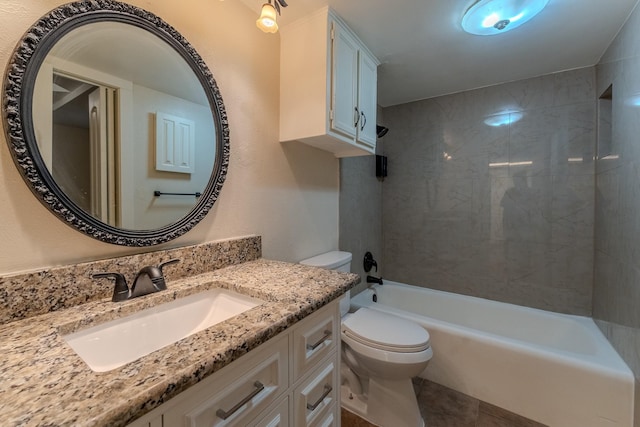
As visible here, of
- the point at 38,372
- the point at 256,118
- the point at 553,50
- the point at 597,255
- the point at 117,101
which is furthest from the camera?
the point at 597,255

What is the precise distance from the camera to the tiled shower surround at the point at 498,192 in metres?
1.89

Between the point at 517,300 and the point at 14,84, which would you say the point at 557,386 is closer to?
the point at 517,300

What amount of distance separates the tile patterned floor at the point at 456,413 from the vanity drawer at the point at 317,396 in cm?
75

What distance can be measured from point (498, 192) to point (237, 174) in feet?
6.79

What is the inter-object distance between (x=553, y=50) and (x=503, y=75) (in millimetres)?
338

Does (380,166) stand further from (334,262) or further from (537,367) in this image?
(537,367)

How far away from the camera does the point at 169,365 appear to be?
1.54ft

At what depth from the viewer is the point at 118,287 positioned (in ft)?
2.56

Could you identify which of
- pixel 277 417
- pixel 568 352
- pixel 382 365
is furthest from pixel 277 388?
pixel 568 352

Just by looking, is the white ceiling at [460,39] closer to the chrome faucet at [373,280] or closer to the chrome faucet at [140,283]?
the chrome faucet at [140,283]

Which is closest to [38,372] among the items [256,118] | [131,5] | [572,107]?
[131,5]

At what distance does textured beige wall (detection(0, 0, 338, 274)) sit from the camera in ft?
2.23

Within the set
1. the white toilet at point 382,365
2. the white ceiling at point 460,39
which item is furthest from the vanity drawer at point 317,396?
the white ceiling at point 460,39

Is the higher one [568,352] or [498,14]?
[498,14]
